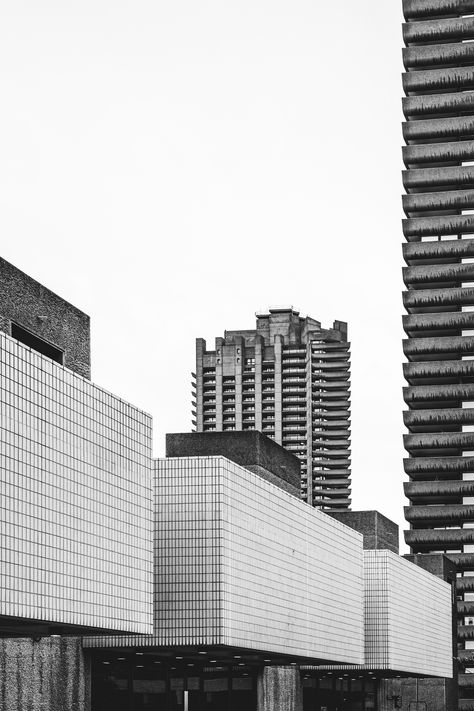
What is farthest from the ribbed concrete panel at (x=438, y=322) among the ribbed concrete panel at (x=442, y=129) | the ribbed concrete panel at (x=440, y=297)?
the ribbed concrete panel at (x=442, y=129)

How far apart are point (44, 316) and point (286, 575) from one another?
703 inches

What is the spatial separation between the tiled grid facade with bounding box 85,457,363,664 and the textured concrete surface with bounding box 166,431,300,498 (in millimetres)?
2481

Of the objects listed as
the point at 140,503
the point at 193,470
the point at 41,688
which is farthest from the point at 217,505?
the point at 41,688

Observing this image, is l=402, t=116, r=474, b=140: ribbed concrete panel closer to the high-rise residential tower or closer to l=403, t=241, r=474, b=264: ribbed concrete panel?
the high-rise residential tower

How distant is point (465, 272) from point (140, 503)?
132765 mm

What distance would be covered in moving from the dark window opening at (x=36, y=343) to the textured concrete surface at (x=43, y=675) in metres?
8.06

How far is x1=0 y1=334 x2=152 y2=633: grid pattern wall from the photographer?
102 ft

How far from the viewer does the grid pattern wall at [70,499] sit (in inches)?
1225

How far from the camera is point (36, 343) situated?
1622 inches

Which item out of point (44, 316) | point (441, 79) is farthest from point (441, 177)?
point (44, 316)

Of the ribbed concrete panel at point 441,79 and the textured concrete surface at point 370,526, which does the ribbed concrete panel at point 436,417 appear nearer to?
the ribbed concrete panel at point 441,79

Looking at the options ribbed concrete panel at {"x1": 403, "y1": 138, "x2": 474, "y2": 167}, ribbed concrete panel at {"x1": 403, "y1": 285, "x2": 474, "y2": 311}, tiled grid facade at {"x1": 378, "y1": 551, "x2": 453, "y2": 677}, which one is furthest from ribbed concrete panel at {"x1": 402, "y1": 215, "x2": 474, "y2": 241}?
tiled grid facade at {"x1": 378, "y1": 551, "x2": 453, "y2": 677}

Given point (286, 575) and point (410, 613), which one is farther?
point (410, 613)

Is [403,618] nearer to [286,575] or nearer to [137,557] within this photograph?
[286,575]
